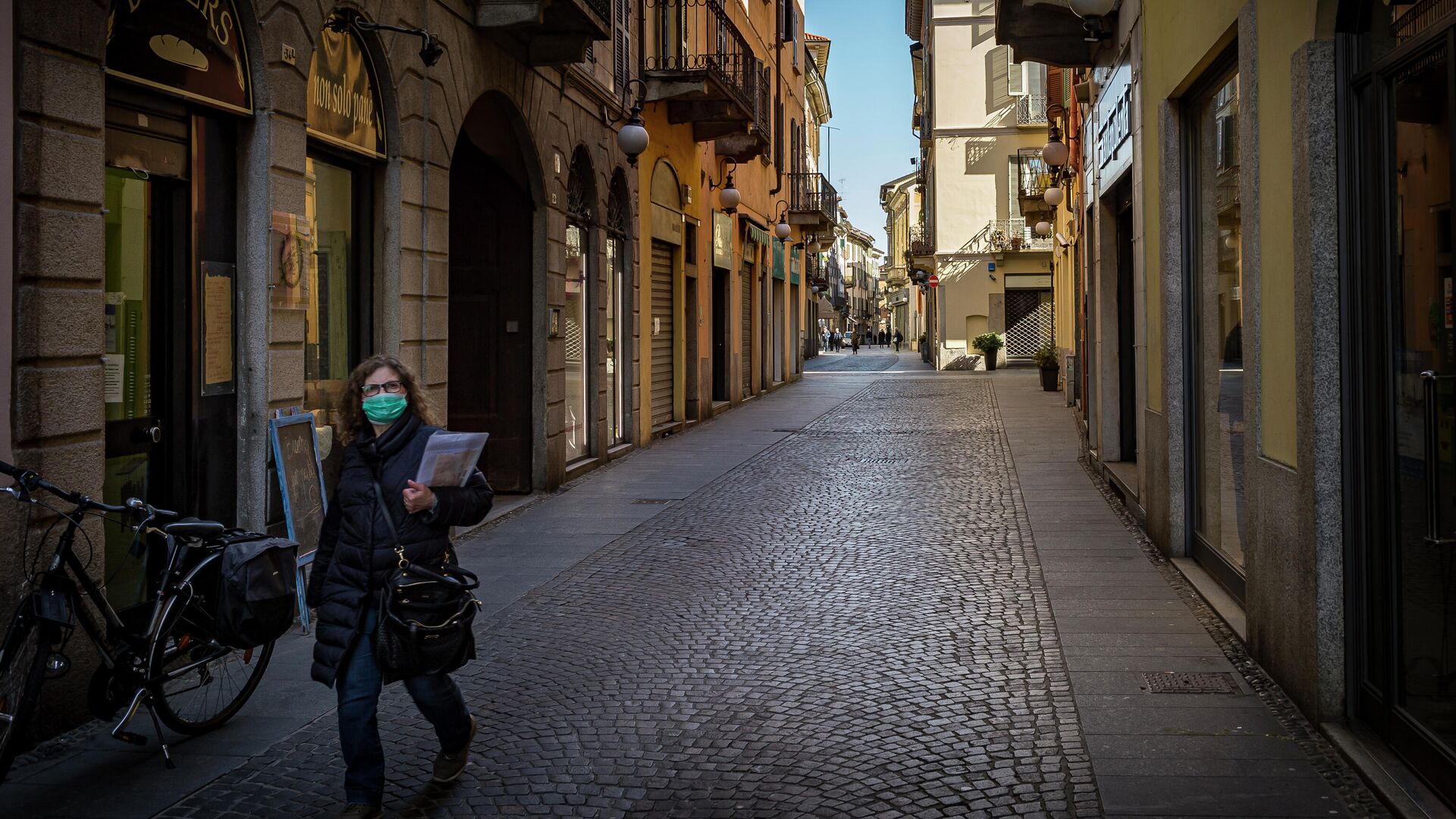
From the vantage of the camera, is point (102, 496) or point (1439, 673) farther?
point (102, 496)

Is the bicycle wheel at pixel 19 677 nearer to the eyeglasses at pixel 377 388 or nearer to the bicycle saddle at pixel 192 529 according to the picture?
the bicycle saddle at pixel 192 529

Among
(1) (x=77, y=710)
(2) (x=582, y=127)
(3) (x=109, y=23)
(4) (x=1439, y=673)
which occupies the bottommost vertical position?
(1) (x=77, y=710)

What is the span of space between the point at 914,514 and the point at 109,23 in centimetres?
734

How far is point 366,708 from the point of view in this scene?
442cm

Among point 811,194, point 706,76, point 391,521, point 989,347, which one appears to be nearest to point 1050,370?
point 811,194

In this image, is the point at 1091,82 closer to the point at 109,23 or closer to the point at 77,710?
the point at 109,23

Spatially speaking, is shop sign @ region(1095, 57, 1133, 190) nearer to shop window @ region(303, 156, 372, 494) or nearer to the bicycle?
shop window @ region(303, 156, 372, 494)

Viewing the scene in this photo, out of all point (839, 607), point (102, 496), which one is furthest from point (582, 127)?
point (102, 496)

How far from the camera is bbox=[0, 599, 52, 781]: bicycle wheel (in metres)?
4.33

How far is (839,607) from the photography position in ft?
25.6

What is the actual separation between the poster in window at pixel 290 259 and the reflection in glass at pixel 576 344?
5985 mm

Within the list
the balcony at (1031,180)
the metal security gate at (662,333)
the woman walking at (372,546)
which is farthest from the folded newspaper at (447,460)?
the balcony at (1031,180)

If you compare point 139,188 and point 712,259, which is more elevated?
point 712,259

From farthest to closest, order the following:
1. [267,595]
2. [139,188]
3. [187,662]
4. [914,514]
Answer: [914,514] < [139,188] < [187,662] < [267,595]
